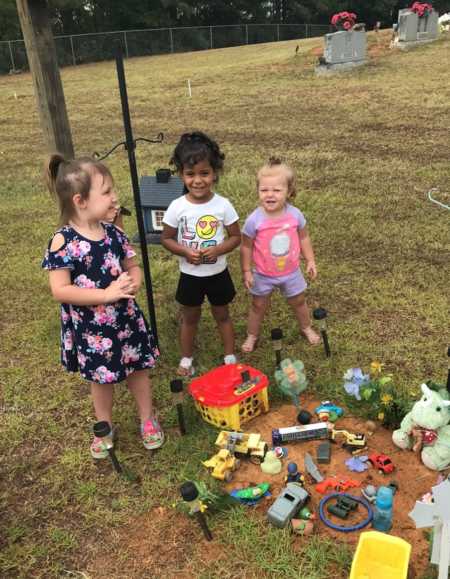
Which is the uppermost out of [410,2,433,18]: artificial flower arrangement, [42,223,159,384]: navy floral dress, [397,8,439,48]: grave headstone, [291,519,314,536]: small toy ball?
[410,2,433,18]: artificial flower arrangement

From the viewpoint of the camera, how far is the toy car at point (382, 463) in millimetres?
2676

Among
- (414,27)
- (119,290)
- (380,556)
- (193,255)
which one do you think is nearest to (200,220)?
(193,255)

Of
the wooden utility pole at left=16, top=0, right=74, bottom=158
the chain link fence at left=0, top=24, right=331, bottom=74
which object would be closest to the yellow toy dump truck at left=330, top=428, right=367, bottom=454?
the wooden utility pole at left=16, top=0, right=74, bottom=158

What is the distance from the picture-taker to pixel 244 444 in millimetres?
2871

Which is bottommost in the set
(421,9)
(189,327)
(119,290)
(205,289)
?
(189,327)

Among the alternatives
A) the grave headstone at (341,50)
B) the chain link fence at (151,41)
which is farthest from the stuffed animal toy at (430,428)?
the chain link fence at (151,41)

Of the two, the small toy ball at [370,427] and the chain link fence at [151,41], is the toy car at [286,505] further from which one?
the chain link fence at [151,41]

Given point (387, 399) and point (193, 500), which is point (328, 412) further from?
point (193, 500)

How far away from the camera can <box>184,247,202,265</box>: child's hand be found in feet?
10.3

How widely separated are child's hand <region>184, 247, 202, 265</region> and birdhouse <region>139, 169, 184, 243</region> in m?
1.02

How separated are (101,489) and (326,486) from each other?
115 centimetres

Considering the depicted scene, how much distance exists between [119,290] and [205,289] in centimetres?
95

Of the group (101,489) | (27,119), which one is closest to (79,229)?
(101,489)

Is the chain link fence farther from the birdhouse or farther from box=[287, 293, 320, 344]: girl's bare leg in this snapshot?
box=[287, 293, 320, 344]: girl's bare leg
